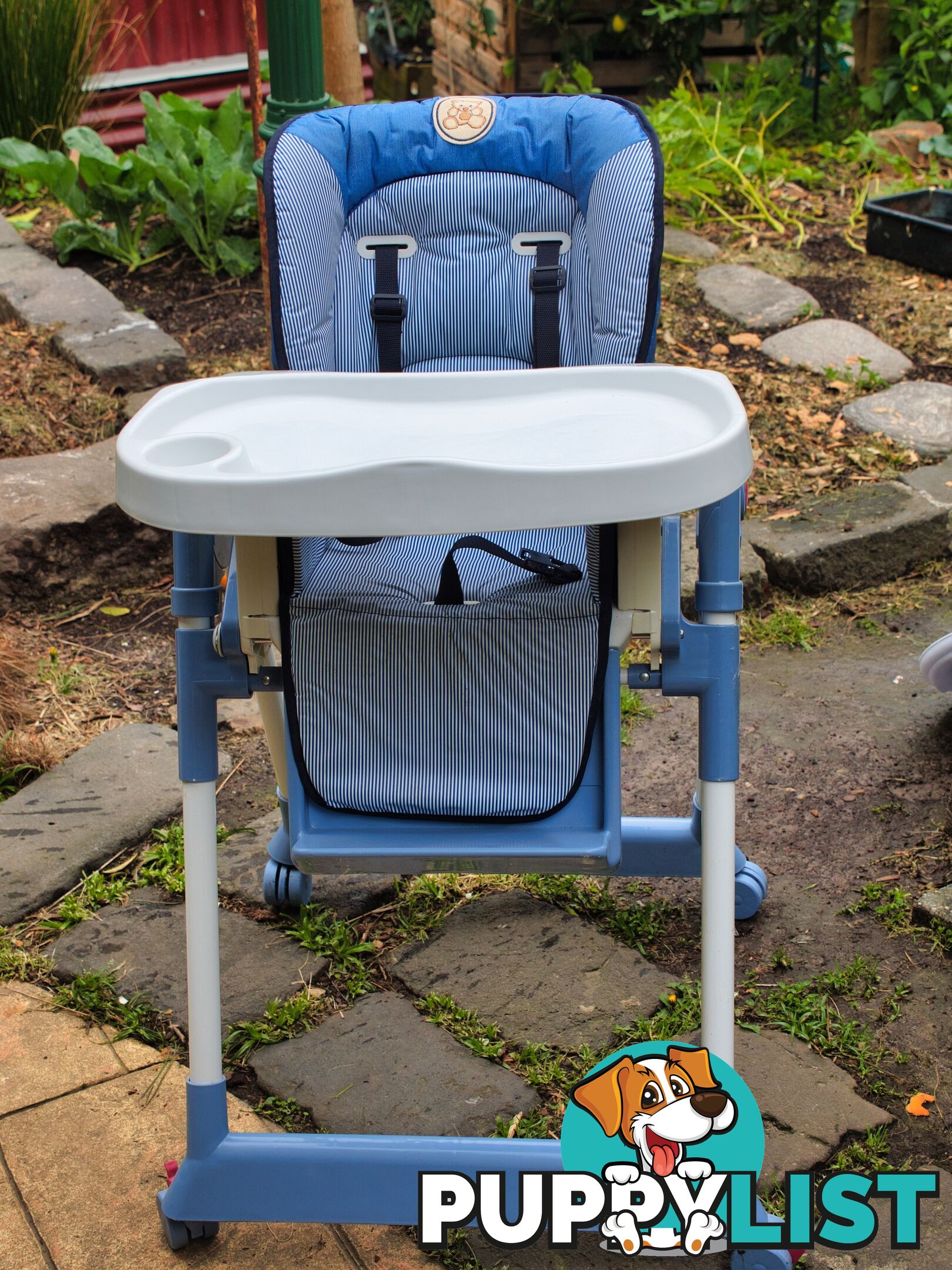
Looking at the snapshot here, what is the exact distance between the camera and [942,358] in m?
4.32

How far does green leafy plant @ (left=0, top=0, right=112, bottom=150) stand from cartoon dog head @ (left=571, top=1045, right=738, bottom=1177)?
5.15 m

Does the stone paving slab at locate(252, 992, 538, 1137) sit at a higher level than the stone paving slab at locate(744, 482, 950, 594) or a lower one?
lower

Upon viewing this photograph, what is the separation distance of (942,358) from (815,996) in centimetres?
296

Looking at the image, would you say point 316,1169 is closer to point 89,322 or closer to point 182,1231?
point 182,1231

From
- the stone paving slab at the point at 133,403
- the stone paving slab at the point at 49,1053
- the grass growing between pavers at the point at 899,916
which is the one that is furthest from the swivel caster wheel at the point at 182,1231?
the stone paving slab at the point at 133,403

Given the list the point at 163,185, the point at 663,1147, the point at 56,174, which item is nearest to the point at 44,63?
the point at 56,174

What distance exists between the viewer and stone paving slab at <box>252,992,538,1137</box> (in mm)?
1815

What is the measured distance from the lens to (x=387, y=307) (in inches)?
82.2

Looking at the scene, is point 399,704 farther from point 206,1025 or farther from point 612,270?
point 612,270

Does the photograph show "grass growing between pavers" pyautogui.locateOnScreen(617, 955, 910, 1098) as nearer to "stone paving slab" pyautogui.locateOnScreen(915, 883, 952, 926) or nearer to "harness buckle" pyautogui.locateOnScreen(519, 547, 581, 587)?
"stone paving slab" pyautogui.locateOnScreen(915, 883, 952, 926)

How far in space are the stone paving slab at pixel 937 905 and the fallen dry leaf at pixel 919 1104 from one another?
1.23 feet

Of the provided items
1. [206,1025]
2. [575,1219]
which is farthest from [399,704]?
[575,1219]

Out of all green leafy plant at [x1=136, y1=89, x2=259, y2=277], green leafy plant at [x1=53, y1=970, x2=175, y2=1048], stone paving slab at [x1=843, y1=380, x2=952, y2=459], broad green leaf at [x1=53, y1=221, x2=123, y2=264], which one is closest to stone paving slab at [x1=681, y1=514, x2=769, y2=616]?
stone paving slab at [x1=843, y1=380, x2=952, y2=459]

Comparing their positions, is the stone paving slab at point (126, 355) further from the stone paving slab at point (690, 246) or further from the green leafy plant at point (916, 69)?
the green leafy plant at point (916, 69)
